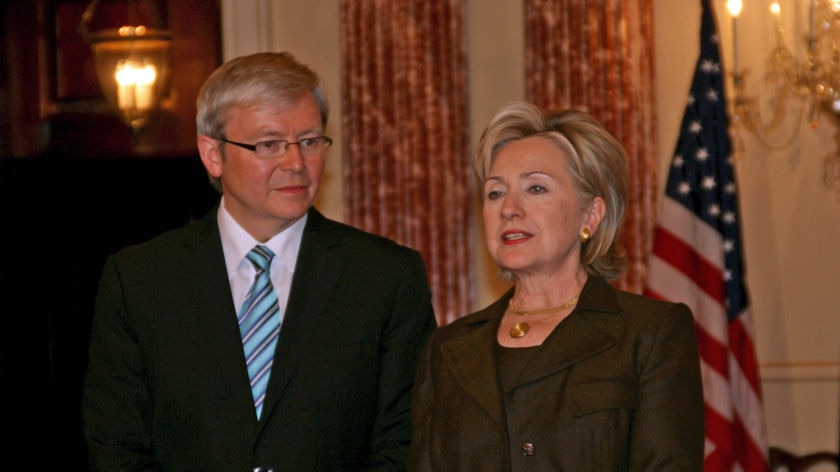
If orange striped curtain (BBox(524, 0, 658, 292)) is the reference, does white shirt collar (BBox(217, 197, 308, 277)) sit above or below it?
below

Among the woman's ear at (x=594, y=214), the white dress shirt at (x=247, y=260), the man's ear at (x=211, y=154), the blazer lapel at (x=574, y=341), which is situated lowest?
the blazer lapel at (x=574, y=341)

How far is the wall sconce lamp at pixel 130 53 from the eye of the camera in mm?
6629

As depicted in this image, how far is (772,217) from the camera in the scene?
6.40 m

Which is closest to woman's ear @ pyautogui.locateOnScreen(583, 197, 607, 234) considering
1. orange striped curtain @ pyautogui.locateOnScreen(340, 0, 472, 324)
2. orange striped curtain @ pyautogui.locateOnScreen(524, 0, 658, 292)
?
orange striped curtain @ pyautogui.locateOnScreen(524, 0, 658, 292)

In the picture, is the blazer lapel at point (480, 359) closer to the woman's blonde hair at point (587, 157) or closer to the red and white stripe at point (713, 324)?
the woman's blonde hair at point (587, 157)

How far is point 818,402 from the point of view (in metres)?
6.27

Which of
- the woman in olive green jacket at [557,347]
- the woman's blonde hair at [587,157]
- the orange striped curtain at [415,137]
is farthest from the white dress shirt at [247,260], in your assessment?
the orange striped curtain at [415,137]

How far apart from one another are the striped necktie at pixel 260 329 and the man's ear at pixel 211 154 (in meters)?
0.31

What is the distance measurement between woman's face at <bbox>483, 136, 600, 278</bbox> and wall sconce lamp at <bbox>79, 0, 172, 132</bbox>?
4020 mm

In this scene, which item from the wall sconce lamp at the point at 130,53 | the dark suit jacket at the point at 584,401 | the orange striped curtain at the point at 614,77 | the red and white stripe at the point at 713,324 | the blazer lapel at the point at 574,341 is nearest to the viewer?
the dark suit jacket at the point at 584,401

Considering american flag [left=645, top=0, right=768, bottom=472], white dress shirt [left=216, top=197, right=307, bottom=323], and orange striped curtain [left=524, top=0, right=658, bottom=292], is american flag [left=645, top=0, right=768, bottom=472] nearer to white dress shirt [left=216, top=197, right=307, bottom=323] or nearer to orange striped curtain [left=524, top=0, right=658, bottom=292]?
orange striped curtain [left=524, top=0, right=658, bottom=292]

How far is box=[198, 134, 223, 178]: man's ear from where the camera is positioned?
135 inches

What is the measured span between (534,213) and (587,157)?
0.19 meters

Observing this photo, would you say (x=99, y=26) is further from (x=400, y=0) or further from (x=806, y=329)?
(x=806, y=329)
